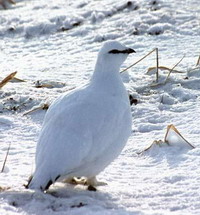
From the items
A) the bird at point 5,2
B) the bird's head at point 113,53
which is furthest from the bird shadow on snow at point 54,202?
the bird at point 5,2

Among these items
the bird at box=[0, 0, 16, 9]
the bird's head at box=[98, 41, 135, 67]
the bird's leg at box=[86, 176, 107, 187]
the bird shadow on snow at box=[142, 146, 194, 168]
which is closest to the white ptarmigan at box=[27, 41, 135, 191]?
the bird's leg at box=[86, 176, 107, 187]

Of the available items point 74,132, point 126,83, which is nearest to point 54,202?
point 74,132

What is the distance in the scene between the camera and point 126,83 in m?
5.75

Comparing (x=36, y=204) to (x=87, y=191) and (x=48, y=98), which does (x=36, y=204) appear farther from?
(x=48, y=98)

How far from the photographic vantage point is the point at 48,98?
5375mm

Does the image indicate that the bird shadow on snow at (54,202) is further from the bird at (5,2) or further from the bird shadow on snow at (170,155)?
the bird at (5,2)

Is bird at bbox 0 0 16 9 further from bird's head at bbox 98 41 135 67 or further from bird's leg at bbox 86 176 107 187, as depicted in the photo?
bird's leg at bbox 86 176 107 187

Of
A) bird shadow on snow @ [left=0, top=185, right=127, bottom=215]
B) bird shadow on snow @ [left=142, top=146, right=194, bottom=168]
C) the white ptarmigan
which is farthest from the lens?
bird shadow on snow @ [left=142, top=146, right=194, bottom=168]

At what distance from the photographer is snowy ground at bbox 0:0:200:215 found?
3.54 meters

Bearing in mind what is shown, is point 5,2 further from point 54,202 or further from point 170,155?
point 54,202

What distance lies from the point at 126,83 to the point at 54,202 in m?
2.45

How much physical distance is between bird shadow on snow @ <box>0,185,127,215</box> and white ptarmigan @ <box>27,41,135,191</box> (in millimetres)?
69

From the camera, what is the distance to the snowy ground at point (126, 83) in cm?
Result: 354

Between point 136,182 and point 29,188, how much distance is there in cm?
73
